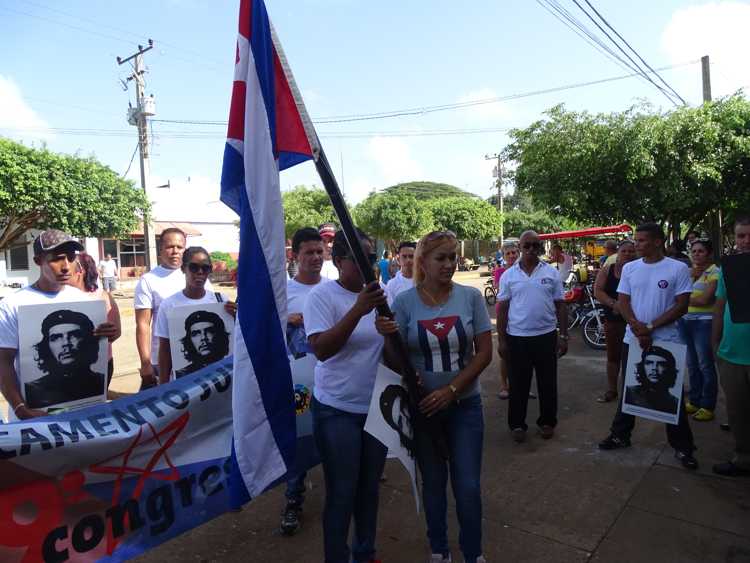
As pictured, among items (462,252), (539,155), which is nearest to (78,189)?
(539,155)

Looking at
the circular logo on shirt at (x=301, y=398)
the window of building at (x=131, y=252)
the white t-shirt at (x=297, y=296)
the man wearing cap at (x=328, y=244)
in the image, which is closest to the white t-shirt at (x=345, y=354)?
the circular logo on shirt at (x=301, y=398)

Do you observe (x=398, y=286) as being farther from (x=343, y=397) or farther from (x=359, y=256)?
(x=359, y=256)

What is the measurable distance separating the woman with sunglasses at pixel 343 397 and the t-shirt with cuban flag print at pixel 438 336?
19 cm

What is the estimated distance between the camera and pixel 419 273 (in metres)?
2.78

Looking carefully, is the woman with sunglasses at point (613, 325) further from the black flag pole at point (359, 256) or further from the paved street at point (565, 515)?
the black flag pole at point (359, 256)

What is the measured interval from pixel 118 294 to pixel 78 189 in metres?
6.00

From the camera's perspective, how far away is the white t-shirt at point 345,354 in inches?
96.3

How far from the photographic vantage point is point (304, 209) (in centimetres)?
3691

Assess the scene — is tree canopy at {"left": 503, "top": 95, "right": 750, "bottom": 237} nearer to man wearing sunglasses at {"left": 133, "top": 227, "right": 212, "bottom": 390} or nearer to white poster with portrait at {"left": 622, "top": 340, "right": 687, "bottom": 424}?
white poster with portrait at {"left": 622, "top": 340, "right": 687, "bottom": 424}

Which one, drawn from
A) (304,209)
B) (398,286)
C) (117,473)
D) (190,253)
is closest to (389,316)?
(117,473)

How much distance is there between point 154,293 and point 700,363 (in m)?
4.85

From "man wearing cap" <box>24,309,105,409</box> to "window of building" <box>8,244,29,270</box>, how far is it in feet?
89.4

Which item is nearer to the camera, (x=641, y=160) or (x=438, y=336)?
(x=438, y=336)

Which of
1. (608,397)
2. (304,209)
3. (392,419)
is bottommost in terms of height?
(608,397)
